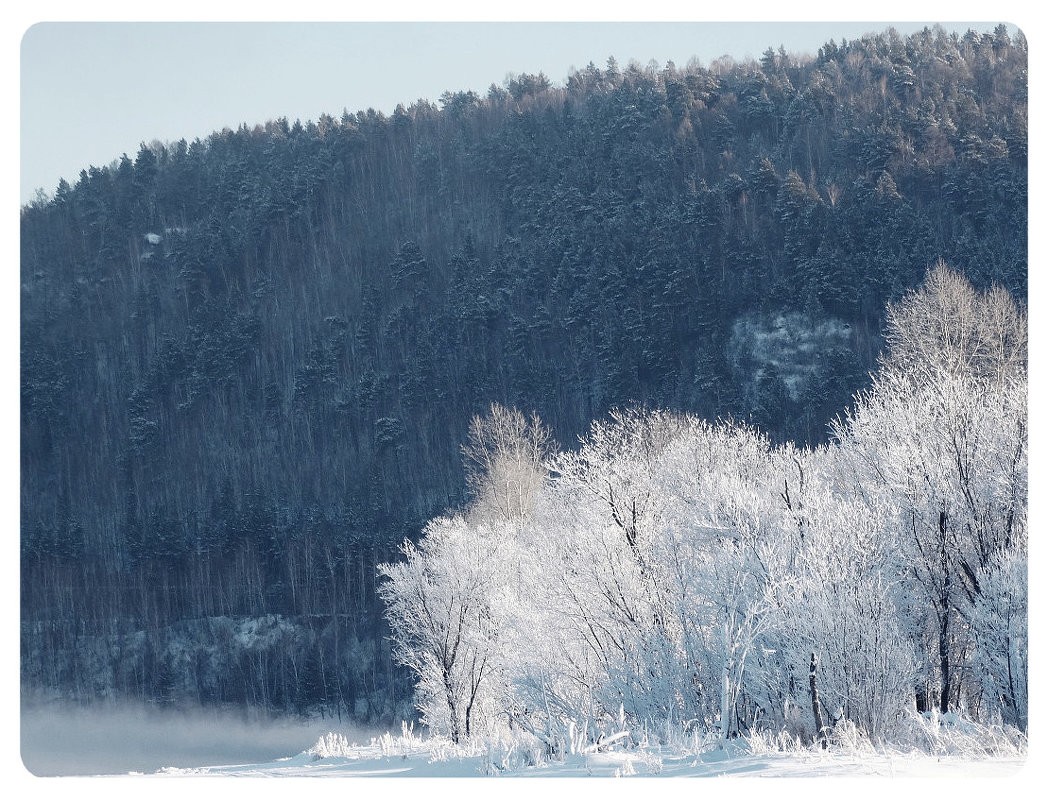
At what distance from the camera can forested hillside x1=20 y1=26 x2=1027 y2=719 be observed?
52.0 meters

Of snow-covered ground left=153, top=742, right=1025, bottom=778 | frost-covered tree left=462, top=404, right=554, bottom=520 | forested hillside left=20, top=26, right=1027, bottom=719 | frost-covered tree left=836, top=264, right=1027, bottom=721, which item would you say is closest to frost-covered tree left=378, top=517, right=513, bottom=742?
frost-covered tree left=462, top=404, right=554, bottom=520

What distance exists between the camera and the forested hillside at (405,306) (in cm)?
5197

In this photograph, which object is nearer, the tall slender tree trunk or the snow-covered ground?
the snow-covered ground

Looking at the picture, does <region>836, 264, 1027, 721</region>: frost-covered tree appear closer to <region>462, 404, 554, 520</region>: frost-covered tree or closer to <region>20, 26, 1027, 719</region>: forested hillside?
<region>462, 404, 554, 520</region>: frost-covered tree

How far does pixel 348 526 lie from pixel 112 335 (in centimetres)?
2552

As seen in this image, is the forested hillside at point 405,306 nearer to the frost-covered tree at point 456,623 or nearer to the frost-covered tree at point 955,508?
the frost-covered tree at point 456,623

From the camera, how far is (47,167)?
59.0 ft

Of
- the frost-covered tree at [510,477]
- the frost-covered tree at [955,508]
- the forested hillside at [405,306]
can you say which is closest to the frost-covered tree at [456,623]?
the frost-covered tree at [510,477]

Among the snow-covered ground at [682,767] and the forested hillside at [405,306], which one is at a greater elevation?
the forested hillside at [405,306]

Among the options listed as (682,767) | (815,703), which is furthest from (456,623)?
(682,767)

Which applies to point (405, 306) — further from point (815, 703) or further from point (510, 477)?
point (815, 703)
